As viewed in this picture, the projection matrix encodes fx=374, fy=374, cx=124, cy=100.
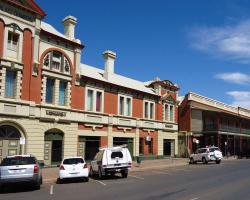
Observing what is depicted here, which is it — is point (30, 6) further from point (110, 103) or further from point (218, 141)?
point (218, 141)

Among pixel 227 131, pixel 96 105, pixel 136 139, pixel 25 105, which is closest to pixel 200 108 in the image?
pixel 227 131

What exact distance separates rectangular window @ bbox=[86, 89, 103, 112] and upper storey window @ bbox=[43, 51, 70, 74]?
373cm

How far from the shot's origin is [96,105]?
115ft

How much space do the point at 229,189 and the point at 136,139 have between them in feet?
79.5

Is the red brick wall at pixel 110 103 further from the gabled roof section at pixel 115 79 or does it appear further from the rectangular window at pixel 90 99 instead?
the rectangular window at pixel 90 99

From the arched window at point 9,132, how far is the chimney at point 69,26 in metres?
10.0

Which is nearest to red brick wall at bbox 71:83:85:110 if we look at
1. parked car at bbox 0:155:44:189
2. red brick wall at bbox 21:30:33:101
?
red brick wall at bbox 21:30:33:101

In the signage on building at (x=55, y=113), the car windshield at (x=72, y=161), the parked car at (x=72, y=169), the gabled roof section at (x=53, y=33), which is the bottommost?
the parked car at (x=72, y=169)

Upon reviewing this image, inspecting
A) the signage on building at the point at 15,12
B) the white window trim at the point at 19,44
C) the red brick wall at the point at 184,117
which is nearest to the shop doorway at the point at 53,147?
the white window trim at the point at 19,44

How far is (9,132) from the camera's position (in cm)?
2681

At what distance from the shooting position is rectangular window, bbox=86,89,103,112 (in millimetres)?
34438

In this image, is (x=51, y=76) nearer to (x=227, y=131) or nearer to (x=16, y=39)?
(x=16, y=39)

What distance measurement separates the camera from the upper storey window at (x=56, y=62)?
3003 cm

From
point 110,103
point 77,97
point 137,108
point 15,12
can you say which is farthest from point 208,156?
point 15,12
